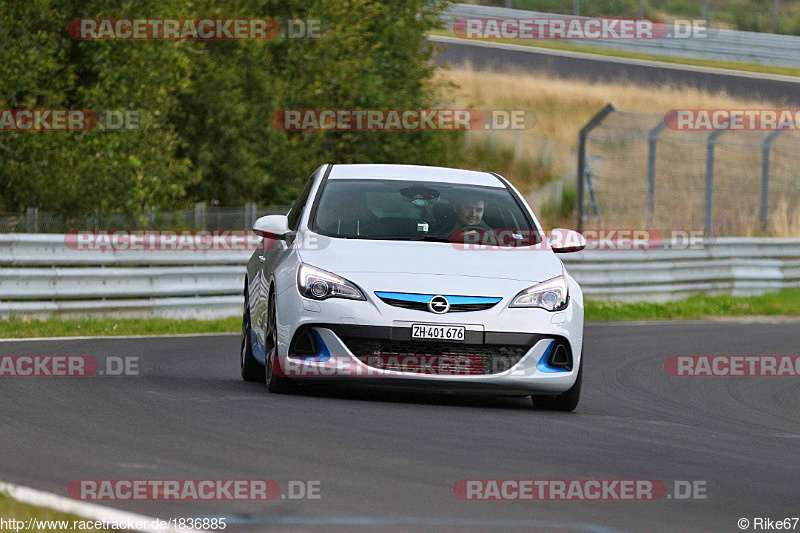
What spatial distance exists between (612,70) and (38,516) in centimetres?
4537

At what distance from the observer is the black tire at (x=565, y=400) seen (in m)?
9.83

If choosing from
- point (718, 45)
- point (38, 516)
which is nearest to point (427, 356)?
point (38, 516)

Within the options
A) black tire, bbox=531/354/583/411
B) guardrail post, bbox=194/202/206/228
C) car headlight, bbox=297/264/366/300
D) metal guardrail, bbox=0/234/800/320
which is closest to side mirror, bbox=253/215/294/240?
car headlight, bbox=297/264/366/300

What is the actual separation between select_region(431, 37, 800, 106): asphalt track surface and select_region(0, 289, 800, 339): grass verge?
22491mm

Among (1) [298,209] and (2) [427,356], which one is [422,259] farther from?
(1) [298,209]

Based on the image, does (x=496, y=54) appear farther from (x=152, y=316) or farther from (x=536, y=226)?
(x=536, y=226)

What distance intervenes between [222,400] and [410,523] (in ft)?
12.8

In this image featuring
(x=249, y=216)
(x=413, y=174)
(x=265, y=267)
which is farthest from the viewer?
(x=249, y=216)

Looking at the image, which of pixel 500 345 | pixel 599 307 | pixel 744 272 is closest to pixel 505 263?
pixel 500 345

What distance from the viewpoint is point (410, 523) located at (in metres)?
5.60

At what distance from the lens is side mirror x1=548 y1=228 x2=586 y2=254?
33.7 feet

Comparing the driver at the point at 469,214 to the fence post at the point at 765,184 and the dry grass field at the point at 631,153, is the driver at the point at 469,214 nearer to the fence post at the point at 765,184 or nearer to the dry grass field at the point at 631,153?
the dry grass field at the point at 631,153

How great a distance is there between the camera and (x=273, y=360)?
9.75 meters

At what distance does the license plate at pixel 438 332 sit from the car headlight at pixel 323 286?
376 mm
